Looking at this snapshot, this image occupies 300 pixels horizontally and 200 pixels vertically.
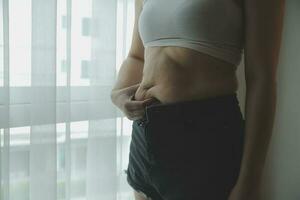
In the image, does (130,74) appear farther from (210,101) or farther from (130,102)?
(210,101)

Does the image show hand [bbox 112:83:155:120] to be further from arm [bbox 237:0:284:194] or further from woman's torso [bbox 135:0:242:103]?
arm [bbox 237:0:284:194]

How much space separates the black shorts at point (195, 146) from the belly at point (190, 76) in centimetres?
2

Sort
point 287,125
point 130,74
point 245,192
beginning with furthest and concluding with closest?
point 287,125, point 130,74, point 245,192

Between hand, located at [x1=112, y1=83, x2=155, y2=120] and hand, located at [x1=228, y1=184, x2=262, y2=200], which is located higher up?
hand, located at [x1=112, y1=83, x2=155, y2=120]

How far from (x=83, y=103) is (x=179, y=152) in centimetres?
50

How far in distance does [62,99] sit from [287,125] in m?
1.27

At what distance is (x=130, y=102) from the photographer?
833mm

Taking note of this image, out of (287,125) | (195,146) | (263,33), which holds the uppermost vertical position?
(263,33)

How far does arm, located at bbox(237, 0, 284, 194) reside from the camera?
71 centimetres

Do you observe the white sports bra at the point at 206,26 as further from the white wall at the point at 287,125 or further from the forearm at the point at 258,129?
the white wall at the point at 287,125

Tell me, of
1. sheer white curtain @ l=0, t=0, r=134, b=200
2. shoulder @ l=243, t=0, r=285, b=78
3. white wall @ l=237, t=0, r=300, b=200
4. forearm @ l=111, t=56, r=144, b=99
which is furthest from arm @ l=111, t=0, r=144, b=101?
white wall @ l=237, t=0, r=300, b=200

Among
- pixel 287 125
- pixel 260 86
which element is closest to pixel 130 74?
pixel 260 86

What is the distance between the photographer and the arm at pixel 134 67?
3.26 ft

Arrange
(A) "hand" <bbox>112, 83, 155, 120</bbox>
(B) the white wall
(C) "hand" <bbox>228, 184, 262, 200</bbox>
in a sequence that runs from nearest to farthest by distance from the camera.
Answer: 1. (C) "hand" <bbox>228, 184, 262, 200</bbox>
2. (A) "hand" <bbox>112, 83, 155, 120</bbox>
3. (B) the white wall
